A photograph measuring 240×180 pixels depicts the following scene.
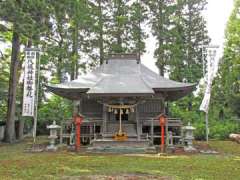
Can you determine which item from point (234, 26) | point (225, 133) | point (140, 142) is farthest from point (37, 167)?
point (234, 26)

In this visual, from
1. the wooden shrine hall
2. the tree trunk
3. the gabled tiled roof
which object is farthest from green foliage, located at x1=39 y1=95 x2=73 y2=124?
the gabled tiled roof

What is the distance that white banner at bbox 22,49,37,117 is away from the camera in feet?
50.9

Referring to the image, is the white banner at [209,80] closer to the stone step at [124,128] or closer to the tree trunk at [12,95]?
the stone step at [124,128]

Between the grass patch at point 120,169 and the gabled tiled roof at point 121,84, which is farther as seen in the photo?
the gabled tiled roof at point 121,84

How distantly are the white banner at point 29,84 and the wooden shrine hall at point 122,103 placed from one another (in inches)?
67.4

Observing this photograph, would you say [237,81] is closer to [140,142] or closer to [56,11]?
[140,142]

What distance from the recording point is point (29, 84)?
15.7 m

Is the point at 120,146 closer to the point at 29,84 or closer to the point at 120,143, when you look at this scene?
the point at 120,143

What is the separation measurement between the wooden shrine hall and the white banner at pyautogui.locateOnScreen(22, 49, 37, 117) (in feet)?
5.62

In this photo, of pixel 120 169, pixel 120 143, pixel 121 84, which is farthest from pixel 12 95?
pixel 120 169

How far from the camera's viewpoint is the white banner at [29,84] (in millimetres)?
15516

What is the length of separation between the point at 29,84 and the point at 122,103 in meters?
4.52

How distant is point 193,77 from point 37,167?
2205 cm

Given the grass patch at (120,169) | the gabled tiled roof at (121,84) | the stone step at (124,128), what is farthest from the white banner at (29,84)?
the grass patch at (120,169)
